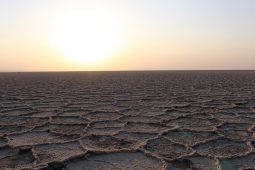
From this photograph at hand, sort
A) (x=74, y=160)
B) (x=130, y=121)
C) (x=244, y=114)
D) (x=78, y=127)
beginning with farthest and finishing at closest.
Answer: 1. (x=244, y=114)
2. (x=130, y=121)
3. (x=78, y=127)
4. (x=74, y=160)

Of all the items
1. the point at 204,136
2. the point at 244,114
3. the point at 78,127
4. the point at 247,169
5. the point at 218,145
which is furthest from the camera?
the point at 244,114

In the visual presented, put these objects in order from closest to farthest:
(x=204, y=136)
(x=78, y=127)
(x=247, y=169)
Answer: (x=247, y=169) → (x=204, y=136) → (x=78, y=127)

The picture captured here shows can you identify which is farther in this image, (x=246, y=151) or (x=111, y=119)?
(x=111, y=119)

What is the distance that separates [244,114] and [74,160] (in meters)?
2.28

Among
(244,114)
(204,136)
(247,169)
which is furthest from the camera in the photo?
(244,114)

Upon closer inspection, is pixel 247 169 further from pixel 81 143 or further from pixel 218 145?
pixel 81 143

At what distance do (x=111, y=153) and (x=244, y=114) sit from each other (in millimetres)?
2035

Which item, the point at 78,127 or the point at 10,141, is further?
the point at 78,127

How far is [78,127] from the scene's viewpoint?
3.09m

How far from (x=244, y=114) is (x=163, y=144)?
1.67 meters

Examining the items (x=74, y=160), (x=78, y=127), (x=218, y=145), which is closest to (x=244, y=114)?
(x=218, y=145)

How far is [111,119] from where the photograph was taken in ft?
11.6

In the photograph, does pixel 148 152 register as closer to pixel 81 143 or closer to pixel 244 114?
pixel 81 143

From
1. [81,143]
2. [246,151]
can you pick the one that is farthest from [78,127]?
[246,151]
